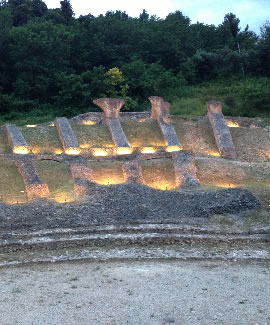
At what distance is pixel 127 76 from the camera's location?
178 feet

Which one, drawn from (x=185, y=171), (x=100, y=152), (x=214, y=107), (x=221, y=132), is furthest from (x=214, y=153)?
(x=100, y=152)

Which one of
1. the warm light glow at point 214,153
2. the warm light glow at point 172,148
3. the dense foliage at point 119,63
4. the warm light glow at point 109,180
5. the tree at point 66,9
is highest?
the tree at point 66,9

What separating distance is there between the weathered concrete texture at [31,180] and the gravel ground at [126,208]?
2.25 metres

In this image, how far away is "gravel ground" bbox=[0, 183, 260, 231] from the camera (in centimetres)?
1950

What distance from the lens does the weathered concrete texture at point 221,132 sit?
33.6m

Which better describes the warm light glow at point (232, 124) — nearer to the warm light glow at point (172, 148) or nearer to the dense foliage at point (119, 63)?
the dense foliage at point (119, 63)

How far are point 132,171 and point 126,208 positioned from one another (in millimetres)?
6343

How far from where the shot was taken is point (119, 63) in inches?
2330

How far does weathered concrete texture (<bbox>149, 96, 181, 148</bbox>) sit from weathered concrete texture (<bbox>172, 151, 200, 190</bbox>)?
4.02m

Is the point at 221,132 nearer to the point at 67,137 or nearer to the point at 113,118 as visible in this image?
the point at 113,118

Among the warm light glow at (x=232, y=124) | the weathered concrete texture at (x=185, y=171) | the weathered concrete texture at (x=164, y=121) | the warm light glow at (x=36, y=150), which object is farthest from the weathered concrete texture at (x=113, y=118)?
the warm light glow at (x=232, y=124)

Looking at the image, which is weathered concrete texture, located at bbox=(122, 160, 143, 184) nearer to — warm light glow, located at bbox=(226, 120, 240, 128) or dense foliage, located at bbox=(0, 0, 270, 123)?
warm light glow, located at bbox=(226, 120, 240, 128)

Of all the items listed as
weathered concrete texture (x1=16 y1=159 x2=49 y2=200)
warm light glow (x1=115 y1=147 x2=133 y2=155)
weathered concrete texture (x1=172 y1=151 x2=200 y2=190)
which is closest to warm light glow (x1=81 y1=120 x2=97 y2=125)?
warm light glow (x1=115 y1=147 x2=133 y2=155)

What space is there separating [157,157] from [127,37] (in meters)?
37.0
